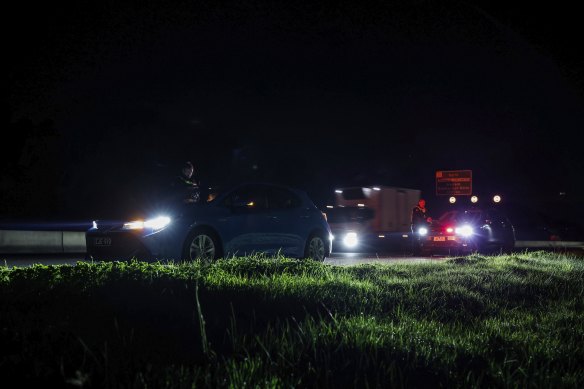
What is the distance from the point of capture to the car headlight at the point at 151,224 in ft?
36.7

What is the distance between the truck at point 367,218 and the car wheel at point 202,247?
15083 mm

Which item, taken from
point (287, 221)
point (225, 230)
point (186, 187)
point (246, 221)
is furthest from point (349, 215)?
point (186, 187)

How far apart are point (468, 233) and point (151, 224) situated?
13658mm

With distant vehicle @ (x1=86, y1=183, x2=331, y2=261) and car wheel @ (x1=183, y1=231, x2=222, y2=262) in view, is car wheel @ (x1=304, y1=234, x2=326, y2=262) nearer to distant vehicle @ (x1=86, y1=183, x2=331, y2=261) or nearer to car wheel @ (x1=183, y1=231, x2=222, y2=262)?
distant vehicle @ (x1=86, y1=183, x2=331, y2=261)

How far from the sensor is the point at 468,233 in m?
21.9

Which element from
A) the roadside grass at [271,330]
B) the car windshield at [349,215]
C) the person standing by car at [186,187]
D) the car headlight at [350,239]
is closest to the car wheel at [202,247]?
the person standing by car at [186,187]

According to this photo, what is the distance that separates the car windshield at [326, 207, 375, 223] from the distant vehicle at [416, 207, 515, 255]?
4719mm

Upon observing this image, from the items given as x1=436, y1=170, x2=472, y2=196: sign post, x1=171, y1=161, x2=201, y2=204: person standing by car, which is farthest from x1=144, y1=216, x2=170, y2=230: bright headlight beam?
x1=436, y1=170, x2=472, y2=196: sign post

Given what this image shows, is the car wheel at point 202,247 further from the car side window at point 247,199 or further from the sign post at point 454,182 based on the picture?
the sign post at point 454,182

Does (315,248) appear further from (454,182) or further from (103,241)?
(454,182)

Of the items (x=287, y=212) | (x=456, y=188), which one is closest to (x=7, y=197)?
(x=456, y=188)

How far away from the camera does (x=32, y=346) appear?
4.26m

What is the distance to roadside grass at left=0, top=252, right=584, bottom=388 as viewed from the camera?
13.6 feet

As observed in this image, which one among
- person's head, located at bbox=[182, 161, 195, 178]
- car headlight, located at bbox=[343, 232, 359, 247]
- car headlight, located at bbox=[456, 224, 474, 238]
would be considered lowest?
car headlight, located at bbox=[343, 232, 359, 247]
